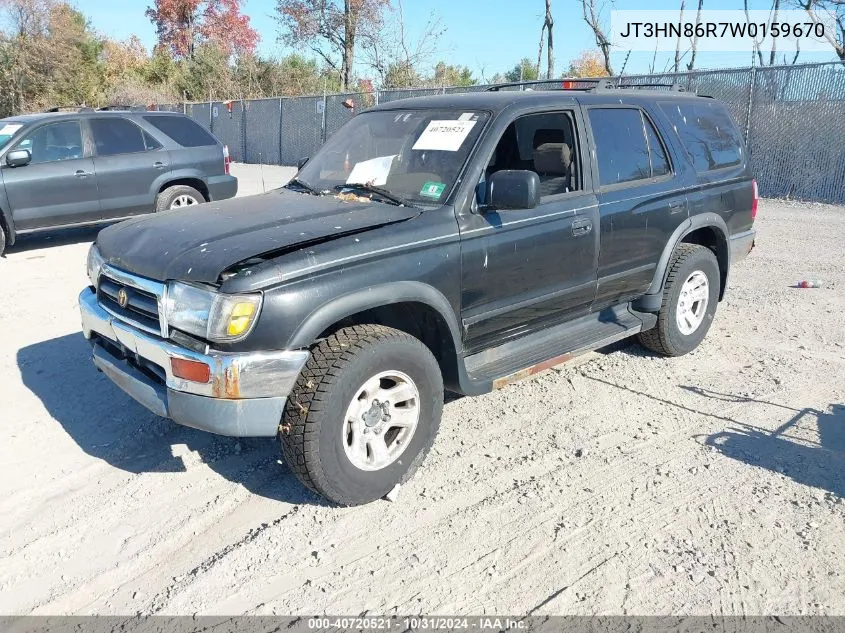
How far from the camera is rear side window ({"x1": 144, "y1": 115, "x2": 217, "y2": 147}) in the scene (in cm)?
1022

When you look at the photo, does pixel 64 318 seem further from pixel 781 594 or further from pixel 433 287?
pixel 781 594

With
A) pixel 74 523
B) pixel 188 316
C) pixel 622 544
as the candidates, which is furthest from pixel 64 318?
pixel 622 544

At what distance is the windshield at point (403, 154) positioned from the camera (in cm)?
401

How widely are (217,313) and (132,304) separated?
0.70 m

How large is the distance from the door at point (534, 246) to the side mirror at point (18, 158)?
273 inches

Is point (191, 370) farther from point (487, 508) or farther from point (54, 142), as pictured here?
point (54, 142)

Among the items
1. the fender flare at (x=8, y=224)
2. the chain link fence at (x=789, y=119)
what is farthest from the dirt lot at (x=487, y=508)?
the chain link fence at (x=789, y=119)

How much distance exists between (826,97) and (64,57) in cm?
3169

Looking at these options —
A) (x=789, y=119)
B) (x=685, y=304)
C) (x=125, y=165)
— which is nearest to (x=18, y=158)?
(x=125, y=165)

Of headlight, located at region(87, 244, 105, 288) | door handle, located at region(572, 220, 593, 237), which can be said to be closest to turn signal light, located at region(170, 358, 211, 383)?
headlight, located at region(87, 244, 105, 288)

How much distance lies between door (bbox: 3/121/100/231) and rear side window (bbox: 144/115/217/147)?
1121 mm

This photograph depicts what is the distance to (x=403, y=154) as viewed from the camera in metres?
4.28

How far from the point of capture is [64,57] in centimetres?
3250

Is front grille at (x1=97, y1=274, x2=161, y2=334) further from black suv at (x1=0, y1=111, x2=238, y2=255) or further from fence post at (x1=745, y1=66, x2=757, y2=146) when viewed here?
fence post at (x1=745, y1=66, x2=757, y2=146)
